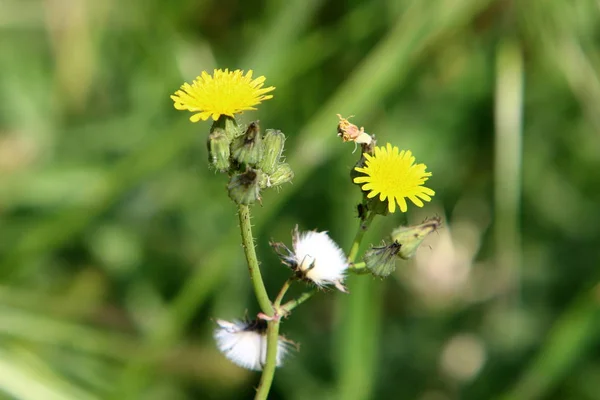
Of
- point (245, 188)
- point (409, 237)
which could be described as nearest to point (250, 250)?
point (245, 188)

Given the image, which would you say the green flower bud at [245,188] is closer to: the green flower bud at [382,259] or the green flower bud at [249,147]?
the green flower bud at [249,147]

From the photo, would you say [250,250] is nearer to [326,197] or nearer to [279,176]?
[279,176]

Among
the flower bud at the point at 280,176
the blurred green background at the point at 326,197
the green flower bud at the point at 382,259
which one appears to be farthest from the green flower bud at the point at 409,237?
the blurred green background at the point at 326,197

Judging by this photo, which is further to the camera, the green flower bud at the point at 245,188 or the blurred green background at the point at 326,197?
the blurred green background at the point at 326,197

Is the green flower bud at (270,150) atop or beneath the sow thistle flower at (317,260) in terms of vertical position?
atop

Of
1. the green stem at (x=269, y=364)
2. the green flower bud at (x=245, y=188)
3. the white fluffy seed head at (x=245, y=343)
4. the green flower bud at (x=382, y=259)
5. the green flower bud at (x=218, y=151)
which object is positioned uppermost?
the green flower bud at (x=218, y=151)

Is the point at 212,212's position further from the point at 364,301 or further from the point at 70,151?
the point at 364,301

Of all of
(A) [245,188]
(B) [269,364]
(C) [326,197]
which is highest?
(C) [326,197]
